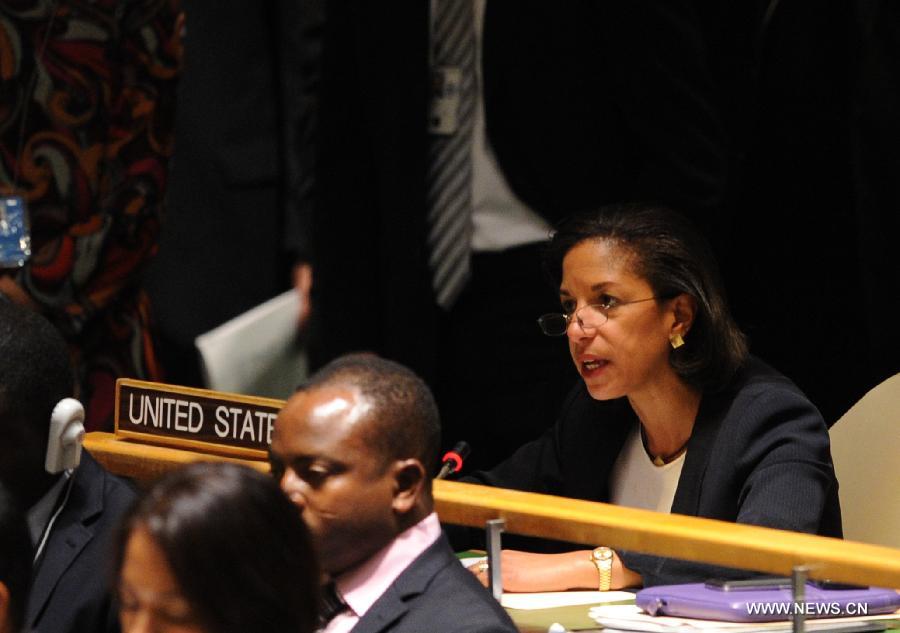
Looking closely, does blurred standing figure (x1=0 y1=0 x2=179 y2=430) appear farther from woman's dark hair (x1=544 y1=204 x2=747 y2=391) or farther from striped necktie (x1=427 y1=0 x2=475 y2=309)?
woman's dark hair (x1=544 y1=204 x2=747 y2=391)

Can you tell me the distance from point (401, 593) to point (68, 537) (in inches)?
22.5

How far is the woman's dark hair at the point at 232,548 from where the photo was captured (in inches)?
75.1

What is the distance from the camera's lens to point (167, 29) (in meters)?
4.07

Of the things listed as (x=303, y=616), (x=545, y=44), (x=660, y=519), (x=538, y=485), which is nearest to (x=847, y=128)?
(x=545, y=44)

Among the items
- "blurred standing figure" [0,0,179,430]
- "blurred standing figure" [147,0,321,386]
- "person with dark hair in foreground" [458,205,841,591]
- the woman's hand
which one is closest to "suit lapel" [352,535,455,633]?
the woman's hand

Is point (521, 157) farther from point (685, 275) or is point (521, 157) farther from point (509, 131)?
point (685, 275)

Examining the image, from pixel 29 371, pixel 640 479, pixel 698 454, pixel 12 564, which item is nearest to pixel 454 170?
pixel 640 479

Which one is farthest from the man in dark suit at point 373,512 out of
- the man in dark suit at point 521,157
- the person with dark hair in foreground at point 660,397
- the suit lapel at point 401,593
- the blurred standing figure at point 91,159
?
the man in dark suit at point 521,157

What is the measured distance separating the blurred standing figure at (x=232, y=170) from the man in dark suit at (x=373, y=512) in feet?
10.2

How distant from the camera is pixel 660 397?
3385 mm

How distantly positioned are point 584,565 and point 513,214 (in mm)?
1400

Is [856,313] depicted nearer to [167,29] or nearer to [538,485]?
[538,485]

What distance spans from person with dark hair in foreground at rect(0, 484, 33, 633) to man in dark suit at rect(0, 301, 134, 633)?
1.20ft

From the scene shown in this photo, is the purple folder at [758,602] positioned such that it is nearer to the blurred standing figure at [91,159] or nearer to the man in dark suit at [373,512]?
the man in dark suit at [373,512]
